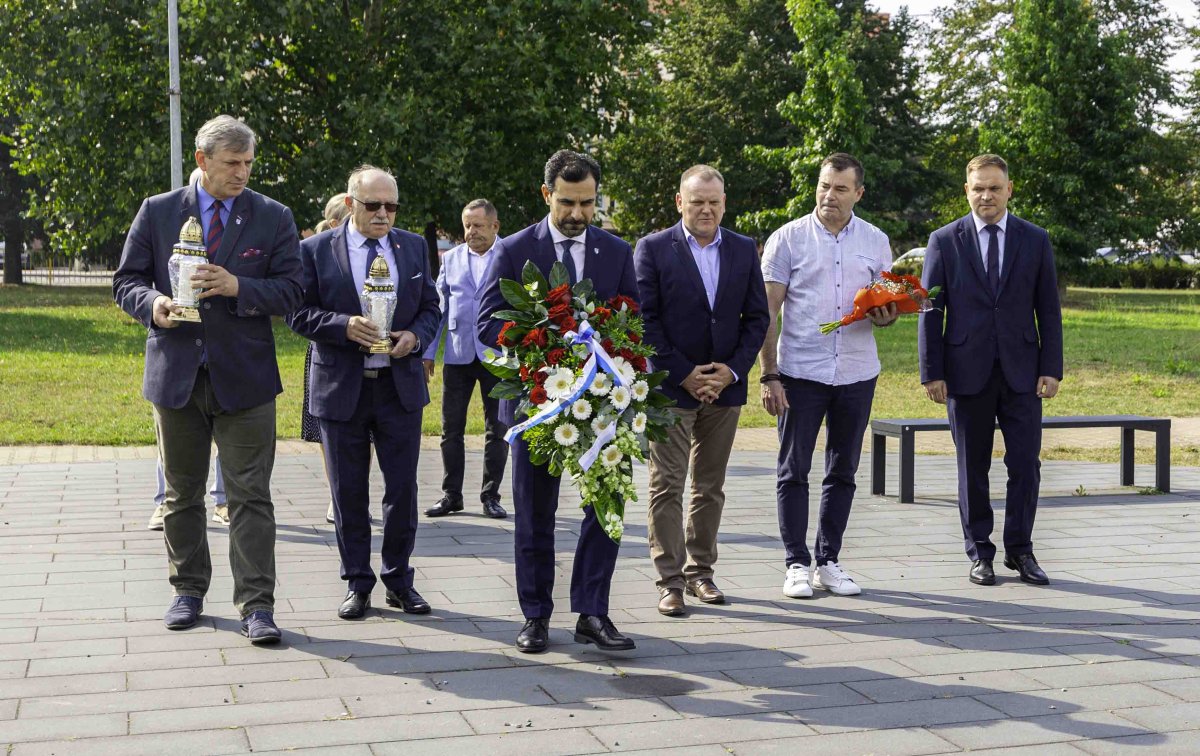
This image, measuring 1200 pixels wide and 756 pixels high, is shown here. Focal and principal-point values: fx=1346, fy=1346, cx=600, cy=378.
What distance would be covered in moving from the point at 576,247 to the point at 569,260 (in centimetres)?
7

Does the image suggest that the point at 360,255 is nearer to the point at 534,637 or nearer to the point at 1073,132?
the point at 534,637

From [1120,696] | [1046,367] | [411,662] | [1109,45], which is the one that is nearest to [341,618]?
[411,662]

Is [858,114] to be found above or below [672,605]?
above

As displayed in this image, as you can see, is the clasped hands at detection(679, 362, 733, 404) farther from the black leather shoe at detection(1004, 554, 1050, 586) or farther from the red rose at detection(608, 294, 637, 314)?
the black leather shoe at detection(1004, 554, 1050, 586)

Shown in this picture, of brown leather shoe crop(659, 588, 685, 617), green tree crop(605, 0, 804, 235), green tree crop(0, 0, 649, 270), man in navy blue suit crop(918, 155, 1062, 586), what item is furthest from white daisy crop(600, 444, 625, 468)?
green tree crop(605, 0, 804, 235)

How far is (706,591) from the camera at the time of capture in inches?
261

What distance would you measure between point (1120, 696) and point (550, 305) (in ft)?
8.70

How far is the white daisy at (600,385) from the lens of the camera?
535 centimetres

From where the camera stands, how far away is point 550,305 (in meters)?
5.45

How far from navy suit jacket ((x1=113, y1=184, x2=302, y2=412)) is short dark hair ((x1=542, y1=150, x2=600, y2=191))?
1.27 m

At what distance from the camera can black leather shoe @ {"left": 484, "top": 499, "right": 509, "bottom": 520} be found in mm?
9164

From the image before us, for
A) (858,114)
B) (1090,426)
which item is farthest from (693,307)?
(858,114)

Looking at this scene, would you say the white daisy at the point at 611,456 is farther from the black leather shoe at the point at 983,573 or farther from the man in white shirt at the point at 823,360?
the black leather shoe at the point at 983,573

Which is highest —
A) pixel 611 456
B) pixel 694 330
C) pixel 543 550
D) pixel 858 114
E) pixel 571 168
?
pixel 858 114
